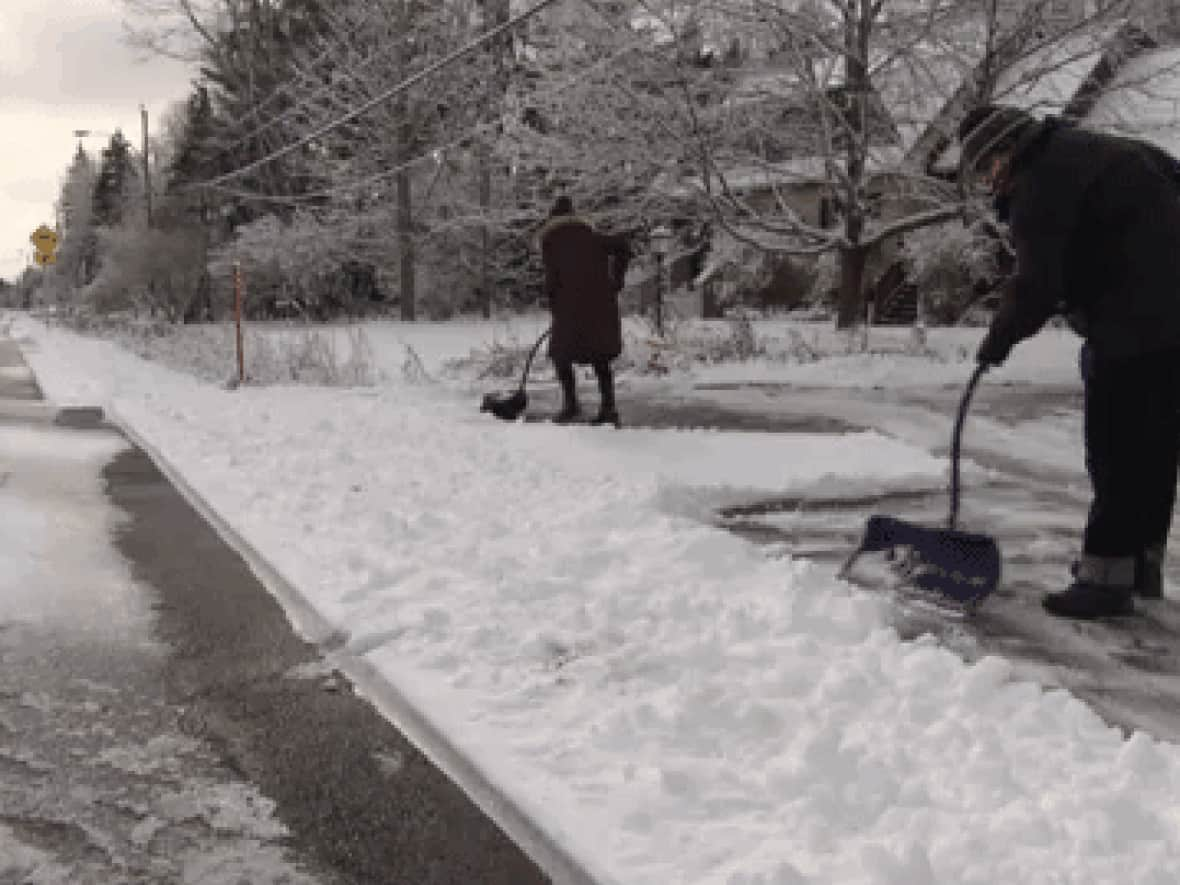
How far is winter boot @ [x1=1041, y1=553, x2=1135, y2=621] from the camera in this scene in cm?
421

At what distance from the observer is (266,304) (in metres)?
38.9

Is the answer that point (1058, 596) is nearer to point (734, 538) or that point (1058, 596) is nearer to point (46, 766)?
point (734, 538)

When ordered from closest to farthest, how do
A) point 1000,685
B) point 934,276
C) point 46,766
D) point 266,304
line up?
1. point 46,766
2. point 1000,685
3. point 934,276
4. point 266,304

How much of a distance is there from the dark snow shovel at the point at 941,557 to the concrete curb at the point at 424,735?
192cm

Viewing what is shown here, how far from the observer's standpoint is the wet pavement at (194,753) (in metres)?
2.62

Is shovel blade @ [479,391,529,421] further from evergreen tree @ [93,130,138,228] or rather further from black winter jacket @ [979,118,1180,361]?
evergreen tree @ [93,130,138,228]

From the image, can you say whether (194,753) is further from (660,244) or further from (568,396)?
(660,244)

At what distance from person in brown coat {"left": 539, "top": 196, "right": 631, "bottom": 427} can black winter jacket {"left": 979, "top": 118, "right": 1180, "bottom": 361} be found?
17.4ft

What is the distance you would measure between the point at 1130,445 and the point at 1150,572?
571mm

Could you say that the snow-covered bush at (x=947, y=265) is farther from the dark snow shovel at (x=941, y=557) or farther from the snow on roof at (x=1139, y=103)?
the dark snow shovel at (x=941, y=557)

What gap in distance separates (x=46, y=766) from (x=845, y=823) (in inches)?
81.3

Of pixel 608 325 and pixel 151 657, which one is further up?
pixel 608 325

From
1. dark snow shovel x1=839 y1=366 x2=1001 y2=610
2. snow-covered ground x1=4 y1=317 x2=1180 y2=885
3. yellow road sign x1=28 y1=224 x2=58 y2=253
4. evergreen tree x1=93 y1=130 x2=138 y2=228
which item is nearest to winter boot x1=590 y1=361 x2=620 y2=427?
snow-covered ground x1=4 y1=317 x2=1180 y2=885

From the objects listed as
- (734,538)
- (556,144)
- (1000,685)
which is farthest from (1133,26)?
(1000,685)
